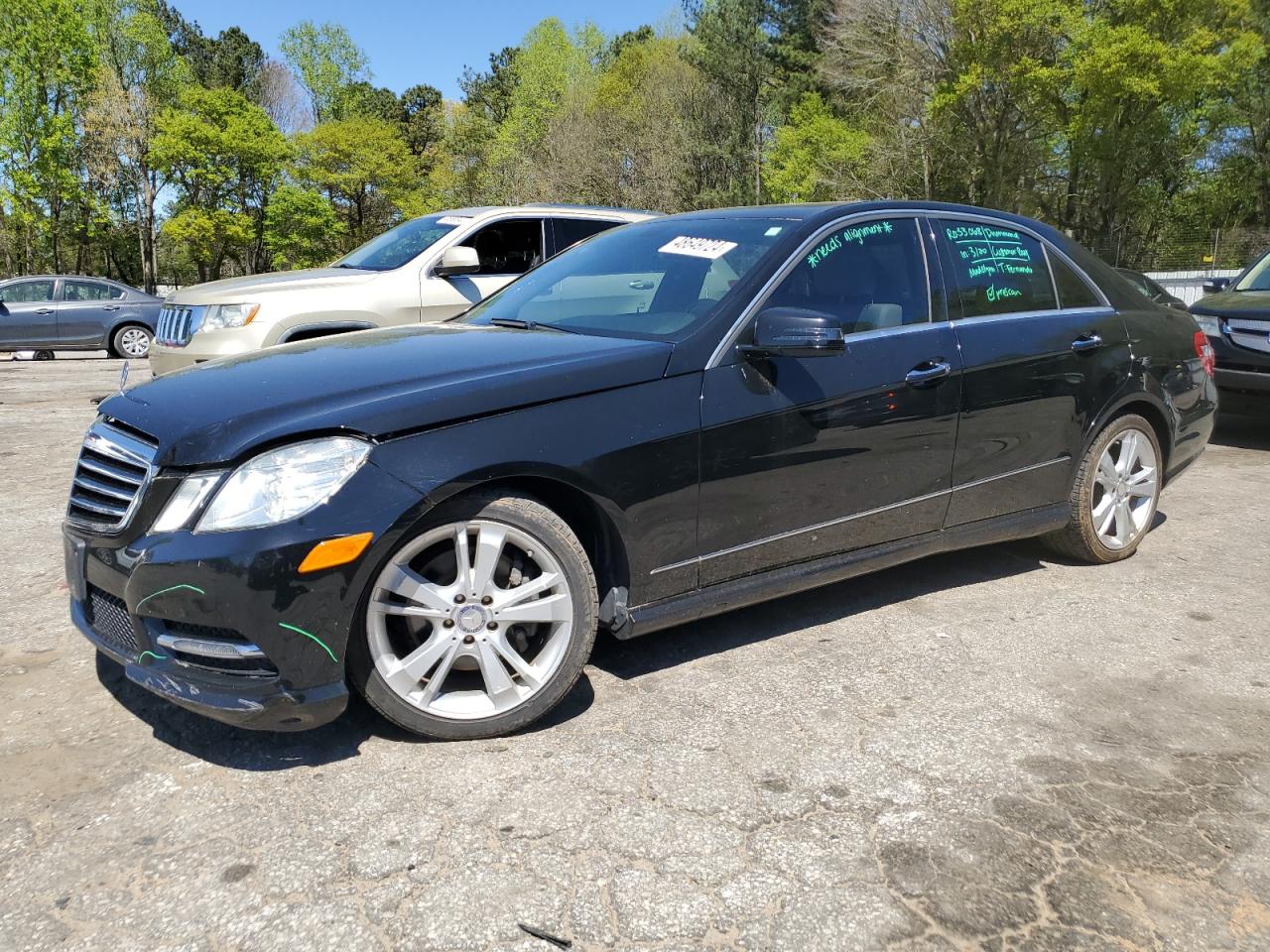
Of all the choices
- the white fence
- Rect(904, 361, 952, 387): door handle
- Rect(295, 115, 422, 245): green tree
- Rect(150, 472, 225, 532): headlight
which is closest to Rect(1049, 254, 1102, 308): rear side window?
Rect(904, 361, 952, 387): door handle

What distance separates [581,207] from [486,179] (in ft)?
140

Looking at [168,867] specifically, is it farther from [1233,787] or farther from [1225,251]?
[1225,251]

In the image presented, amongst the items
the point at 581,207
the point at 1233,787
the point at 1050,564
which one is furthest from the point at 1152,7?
the point at 1233,787

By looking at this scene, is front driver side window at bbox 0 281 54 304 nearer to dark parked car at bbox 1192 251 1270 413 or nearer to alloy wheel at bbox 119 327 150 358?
alloy wheel at bbox 119 327 150 358

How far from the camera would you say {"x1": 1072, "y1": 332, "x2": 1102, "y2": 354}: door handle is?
443 cm

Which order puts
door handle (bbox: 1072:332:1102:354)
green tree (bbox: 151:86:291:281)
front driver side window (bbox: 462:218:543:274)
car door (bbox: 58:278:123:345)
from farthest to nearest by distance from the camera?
green tree (bbox: 151:86:291:281) < car door (bbox: 58:278:123:345) < front driver side window (bbox: 462:218:543:274) < door handle (bbox: 1072:332:1102:354)

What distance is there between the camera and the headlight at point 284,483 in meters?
2.64

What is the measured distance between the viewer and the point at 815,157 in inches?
1508

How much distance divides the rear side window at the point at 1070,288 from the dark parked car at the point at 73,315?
14.8 meters

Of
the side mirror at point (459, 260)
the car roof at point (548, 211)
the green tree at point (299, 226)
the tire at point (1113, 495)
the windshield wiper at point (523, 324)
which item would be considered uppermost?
the green tree at point (299, 226)

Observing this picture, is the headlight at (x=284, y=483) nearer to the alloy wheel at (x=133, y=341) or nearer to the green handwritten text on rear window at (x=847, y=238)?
the green handwritten text on rear window at (x=847, y=238)

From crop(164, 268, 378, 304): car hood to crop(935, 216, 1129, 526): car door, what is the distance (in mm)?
4420

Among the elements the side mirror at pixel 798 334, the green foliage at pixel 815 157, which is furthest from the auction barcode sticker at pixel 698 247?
the green foliage at pixel 815 157

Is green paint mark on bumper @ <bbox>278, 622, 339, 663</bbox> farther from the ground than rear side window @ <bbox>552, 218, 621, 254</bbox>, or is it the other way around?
rear side window @ <bbox>552, 218, 621, 254</bbox>
